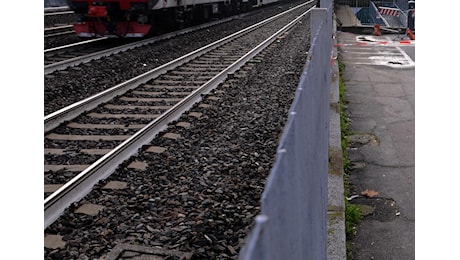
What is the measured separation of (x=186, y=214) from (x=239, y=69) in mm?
7308

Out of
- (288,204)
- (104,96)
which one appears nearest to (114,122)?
(104,96)

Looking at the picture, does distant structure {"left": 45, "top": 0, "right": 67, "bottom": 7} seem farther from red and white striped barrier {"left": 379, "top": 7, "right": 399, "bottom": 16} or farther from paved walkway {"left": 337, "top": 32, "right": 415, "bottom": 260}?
paved walkway {"left": 337, "top": 32, "right": 415, "bottom": 260}

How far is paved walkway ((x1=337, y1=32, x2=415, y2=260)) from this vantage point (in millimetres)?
4609

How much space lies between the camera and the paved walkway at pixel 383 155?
461 cm

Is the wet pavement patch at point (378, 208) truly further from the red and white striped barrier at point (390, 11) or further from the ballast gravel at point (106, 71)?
the red and white striped barrier at point (390, 11)

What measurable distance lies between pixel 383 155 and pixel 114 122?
3.38m

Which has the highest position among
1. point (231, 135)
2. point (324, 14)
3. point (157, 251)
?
point (324, 14)

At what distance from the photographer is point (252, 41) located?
53.7 feet

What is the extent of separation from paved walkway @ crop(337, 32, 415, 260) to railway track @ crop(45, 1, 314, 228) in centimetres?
237

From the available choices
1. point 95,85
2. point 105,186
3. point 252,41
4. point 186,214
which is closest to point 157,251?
point 186,214

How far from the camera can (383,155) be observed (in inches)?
269

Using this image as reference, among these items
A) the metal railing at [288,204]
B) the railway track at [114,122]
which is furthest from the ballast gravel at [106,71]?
the metal railing at [288,204]

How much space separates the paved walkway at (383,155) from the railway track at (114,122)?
93.3 inches

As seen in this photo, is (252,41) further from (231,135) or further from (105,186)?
(105,186)
